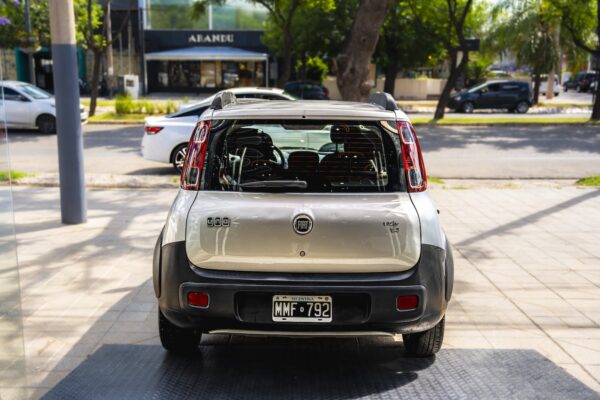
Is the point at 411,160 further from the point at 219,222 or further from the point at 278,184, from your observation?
the point at 219,222

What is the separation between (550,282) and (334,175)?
120 inches

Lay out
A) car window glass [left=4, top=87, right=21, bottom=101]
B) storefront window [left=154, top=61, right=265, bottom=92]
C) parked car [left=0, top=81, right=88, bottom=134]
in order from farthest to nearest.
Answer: storefront window [left=154, top=61, right=265, bottom=92] → car window glass [left=4, top=87, right=21, bottom=101] → parked car [left=0, top=81, right=88, bottom=134]

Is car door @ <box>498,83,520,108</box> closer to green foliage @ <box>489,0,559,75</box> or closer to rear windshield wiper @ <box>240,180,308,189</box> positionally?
green foliage @ <box>489,0,559,75</box>

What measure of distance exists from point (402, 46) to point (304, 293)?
32332 mm

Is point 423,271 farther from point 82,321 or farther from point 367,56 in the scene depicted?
point 367,56

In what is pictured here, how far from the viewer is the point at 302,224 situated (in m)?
3.72

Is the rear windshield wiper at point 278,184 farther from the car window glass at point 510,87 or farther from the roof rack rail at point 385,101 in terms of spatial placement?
the car window glass at point 510,87

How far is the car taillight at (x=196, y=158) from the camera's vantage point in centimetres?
399

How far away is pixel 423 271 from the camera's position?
12.4ft

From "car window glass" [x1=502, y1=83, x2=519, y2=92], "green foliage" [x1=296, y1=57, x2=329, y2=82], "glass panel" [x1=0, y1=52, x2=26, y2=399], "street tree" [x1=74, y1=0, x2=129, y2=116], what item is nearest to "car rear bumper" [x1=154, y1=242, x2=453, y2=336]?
"glass panel" [x1=0, y1=52, x2=26, y2=399]

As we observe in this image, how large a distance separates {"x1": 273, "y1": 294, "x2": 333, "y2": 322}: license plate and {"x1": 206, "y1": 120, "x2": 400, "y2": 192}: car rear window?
2.16 ft

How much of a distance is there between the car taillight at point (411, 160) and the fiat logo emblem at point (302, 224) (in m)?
0.68

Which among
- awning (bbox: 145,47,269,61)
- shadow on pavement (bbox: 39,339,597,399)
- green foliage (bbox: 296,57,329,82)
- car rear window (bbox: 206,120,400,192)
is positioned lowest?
shadow on pavement (bbox: 39,339,597,399)

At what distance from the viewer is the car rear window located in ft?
13.1
